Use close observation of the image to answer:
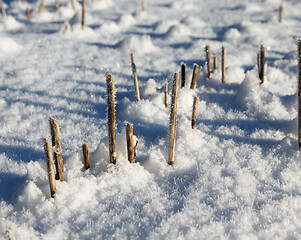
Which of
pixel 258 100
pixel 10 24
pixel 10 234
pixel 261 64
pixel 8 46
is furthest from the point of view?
pixel 10 24

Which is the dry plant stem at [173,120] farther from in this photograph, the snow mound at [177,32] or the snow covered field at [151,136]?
the snow mound at [177,32]

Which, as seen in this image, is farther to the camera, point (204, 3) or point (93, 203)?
point (204, 3)

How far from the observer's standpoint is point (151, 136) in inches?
101

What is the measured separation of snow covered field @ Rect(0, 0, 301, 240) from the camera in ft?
5.99

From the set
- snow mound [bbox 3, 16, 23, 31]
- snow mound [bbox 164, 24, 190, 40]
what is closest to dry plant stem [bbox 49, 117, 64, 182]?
snow mound [bbox 164, 24, 190, 40]

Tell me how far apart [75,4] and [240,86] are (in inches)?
156

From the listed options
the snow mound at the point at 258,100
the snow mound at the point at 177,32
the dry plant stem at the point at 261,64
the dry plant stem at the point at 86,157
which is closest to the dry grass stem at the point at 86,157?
the dry plant stem at the point at 86,157

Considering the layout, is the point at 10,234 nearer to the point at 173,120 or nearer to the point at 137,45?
the point at 173,120

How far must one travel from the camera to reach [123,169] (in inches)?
83.3

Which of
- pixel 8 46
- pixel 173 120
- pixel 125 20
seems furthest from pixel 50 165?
pixel 125 20

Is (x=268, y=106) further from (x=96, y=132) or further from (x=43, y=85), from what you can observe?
(x=43, y=85)

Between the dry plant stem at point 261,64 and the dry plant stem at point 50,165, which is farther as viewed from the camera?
the dry plant stem at point 261,64

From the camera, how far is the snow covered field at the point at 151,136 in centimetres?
183

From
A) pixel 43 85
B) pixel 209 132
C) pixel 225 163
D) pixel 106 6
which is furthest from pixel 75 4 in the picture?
pixel 225 163
